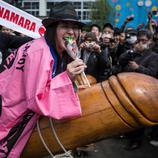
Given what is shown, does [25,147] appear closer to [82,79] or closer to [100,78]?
[82,79]

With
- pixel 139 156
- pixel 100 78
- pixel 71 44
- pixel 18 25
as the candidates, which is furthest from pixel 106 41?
pixel 71 44

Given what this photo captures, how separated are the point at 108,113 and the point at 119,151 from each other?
3590 mm

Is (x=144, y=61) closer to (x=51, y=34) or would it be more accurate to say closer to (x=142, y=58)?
(x=142, y=58)

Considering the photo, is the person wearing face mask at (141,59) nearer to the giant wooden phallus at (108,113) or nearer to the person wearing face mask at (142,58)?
the person wearing face mask at (142,58)

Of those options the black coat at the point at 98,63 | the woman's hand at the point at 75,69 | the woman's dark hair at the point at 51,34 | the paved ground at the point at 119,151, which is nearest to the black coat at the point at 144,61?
the black coat at the point at 98,63

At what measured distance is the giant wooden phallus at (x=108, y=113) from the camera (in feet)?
6.19

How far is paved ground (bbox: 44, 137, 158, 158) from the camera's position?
5168 mm

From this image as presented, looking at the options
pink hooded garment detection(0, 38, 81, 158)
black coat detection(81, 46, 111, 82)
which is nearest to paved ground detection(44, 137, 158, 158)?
black coat detection(81, 46, 111, 82)

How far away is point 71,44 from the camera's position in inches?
83.8

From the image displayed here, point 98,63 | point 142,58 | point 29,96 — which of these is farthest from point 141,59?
point 29,96

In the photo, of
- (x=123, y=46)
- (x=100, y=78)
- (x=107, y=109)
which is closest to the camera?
(x=107, y=109)

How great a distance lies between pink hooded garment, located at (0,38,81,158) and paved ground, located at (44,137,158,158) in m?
3.13

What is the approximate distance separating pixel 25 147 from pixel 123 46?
5002mm

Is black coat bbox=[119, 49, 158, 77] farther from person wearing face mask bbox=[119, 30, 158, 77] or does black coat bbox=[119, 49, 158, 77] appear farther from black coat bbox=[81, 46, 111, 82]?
black coat bbox=[81, 46, 111, 82]
